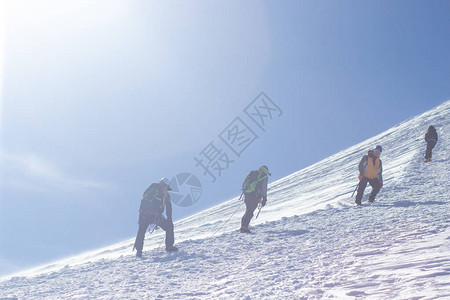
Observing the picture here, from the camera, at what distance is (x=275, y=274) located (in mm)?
4734

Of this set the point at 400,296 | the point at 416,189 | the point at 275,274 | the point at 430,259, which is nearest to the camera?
the point at 400,296

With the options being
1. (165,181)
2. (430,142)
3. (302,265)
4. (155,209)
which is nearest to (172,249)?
(155,209)

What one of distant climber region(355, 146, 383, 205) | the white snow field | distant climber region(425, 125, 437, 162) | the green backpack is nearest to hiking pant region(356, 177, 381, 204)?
distant climber region(355, 146, 383, 205)

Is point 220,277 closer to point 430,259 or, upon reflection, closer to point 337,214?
point 430,259

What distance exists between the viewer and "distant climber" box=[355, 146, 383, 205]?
10083mm

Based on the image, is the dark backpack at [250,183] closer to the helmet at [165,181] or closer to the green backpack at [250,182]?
the green backpack at [250,182]

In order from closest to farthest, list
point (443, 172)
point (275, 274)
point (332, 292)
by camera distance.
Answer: point (332, 292), point (275, 274), point (443, 172)

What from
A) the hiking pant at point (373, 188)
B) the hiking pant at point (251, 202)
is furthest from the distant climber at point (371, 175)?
the hiking pant at point (251, 202)

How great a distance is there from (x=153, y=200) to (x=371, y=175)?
6404 mm

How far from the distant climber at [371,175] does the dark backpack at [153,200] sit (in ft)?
18.7

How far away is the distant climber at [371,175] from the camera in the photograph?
33.1ft

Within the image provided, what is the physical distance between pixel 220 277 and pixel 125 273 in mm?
1829

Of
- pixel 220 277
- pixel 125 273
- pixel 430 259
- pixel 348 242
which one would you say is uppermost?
pixel 125 273

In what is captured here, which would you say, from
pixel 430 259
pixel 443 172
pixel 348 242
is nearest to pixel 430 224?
pixel 348 242
